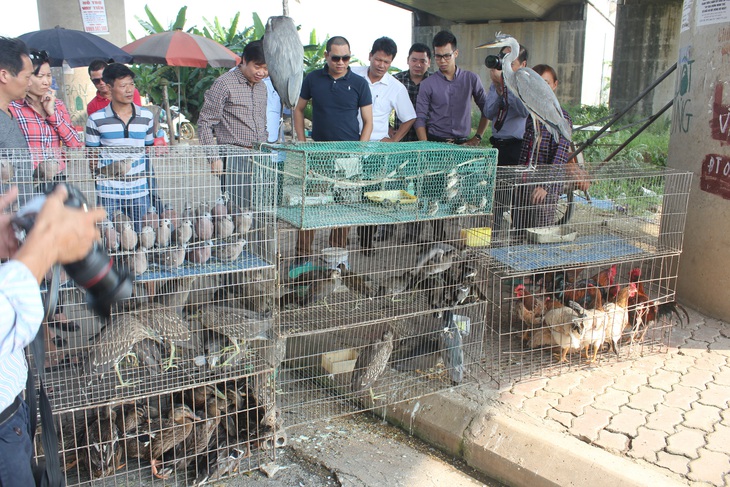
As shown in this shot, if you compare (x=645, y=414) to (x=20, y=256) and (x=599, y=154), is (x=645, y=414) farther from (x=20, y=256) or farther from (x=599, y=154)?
(x=599, y=154)

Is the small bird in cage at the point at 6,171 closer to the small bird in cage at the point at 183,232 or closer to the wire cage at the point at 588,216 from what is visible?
the small bird in cage at the point at 183,232

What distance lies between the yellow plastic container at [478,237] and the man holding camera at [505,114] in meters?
1.73

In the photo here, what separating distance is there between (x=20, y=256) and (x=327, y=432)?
8.80 ft

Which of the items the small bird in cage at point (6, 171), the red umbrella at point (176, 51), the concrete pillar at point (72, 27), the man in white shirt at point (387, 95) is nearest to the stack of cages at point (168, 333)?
the small bird in cage at point (6, 171)

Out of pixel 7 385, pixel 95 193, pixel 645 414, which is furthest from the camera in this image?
pixel 645 414

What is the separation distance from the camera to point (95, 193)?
3178 mm

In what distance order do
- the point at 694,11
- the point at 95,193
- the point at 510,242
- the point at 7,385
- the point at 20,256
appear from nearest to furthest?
the point at 20,256
the point at 7,385
the point at 95,193
the point at 510,242
the point at 694,11

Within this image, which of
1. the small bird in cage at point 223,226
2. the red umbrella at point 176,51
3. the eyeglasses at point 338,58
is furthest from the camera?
the red umbrella at point 176,51

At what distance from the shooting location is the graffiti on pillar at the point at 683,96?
16.9 ft

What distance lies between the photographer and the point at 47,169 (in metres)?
3.08

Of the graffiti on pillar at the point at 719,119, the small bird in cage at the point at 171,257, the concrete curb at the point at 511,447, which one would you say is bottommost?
the concrete curb at the point at 511,447

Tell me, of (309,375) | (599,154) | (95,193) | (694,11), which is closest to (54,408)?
(95,193)

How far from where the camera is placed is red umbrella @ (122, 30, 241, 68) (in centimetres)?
1020

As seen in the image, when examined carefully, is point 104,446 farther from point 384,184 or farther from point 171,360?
point 384,184
